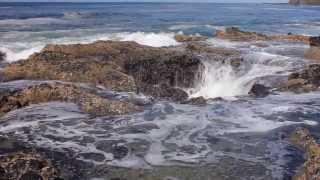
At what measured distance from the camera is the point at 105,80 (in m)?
11.0

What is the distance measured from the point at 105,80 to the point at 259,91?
11.5 feet

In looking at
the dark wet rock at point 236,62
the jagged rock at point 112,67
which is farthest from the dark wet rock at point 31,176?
the dark wet rock at point 236,62

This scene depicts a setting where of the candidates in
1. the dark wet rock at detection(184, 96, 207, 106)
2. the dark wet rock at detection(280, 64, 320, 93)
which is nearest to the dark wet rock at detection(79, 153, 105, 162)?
the dark wet rock at detection(184, 96, 207, 106)

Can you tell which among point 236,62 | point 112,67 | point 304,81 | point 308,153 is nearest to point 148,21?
point 236,62

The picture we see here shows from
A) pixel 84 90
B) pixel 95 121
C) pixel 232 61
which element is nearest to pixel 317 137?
pixel 95 121

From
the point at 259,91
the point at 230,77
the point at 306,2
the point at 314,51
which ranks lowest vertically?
the point at 306,2

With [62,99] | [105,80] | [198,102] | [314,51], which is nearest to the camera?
[62,99]

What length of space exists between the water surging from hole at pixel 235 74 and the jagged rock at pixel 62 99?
144 inches

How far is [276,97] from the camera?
1064 centimetres

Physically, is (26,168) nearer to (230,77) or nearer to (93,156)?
(93,156)

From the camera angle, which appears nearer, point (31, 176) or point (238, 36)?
point (31, 176)

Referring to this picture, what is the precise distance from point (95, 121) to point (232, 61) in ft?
21.7

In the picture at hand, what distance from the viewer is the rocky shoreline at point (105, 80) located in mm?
6461

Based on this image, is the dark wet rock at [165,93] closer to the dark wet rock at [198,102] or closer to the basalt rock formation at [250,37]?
the dark wet rock at [198,102]
